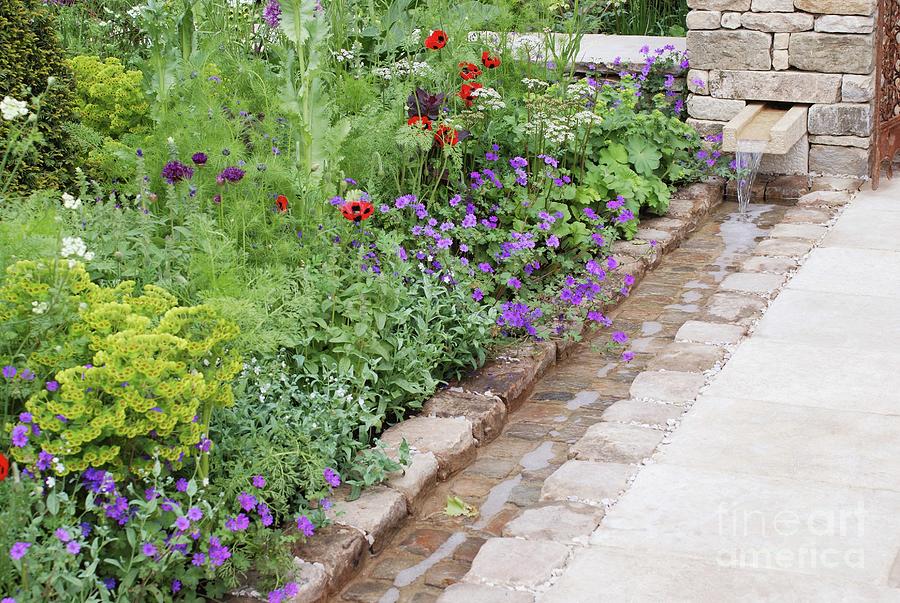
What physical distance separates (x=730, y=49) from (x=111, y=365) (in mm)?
4664

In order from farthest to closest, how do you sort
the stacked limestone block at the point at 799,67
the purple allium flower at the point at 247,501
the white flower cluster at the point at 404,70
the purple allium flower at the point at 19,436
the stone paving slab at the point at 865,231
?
the stacked limestone block at the point at 799,67
the stone paving slab at the point at 865,231
the white flower cluster at the point at 404,70
the purple allium flower at the point at 247,501
the purple allium flower at the point at 19,436

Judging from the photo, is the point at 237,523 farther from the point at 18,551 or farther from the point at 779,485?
the point at 779,485

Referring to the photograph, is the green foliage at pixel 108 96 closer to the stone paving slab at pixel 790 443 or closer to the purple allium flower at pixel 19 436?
the purple allium flower at pixel 19 436

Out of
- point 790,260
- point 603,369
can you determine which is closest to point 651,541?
point 603,369

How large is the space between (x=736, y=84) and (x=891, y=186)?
1021mm

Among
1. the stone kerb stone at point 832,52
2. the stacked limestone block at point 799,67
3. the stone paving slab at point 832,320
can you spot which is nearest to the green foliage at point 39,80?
the stone paving slab at point 832,320

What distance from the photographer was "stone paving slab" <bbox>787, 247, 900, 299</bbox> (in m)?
4.93

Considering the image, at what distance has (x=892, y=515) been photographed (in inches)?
124

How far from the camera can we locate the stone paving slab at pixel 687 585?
2.79m

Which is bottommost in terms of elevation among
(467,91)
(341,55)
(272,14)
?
(467,91)

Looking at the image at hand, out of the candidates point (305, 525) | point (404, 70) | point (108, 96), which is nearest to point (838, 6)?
point (404, 70)

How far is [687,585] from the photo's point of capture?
285cm

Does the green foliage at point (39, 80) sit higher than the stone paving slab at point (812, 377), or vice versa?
the green foliage at point (39, 80)

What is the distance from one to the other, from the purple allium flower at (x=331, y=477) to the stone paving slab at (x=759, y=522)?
704 mm
